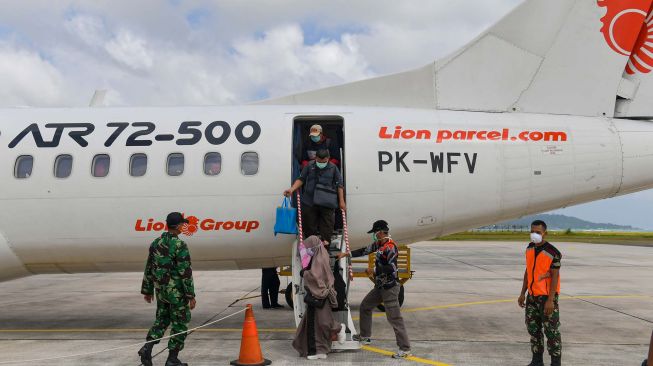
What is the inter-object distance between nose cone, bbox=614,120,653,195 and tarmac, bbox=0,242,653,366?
2.77 meters

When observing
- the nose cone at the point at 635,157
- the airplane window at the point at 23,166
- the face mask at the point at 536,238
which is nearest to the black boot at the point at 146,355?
the airplane window at the point at 23,166

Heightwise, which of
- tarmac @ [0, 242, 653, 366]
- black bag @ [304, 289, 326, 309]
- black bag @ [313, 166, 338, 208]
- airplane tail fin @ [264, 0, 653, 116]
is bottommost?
tarmac @ [0, 242, 653, 366]

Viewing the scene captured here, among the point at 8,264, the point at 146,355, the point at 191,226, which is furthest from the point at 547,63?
the point at 8,264

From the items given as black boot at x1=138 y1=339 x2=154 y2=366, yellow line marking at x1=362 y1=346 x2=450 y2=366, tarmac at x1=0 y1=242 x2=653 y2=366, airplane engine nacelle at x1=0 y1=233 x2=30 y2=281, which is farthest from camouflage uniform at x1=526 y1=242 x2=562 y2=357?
airplane engine nacelle at x1=0 y1=233 x2=30 y2=281

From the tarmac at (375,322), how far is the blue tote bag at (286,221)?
189 centimetres

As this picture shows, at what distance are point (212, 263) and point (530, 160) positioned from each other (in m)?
5.92

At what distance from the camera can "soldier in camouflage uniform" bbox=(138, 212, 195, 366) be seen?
7719 millimetres

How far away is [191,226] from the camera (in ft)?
32.1

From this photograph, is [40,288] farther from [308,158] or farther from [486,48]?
[486,48]

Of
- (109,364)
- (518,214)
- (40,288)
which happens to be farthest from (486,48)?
(40,288)

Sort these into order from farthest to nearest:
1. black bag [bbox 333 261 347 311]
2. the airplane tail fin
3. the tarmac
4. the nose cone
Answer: the airplane tail fin → the nose cone → black bag [bbox 333 261 347 311] → the tarmac

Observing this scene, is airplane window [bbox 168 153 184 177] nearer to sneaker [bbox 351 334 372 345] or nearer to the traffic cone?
the traffic cone

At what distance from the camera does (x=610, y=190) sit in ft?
32.3

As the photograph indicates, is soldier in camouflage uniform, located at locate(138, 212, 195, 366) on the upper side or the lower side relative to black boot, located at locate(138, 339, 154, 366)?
upper
